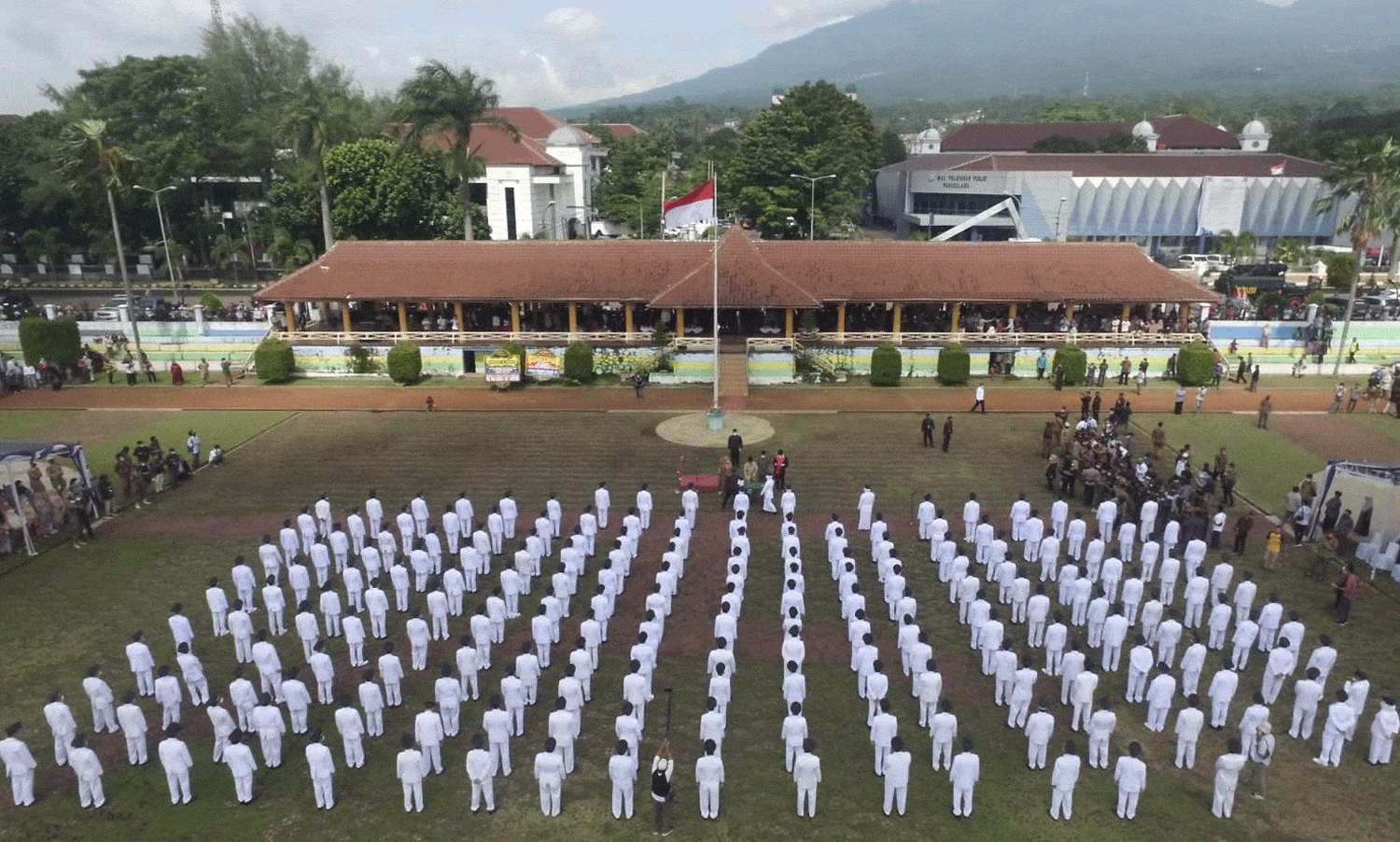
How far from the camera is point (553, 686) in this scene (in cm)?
1450

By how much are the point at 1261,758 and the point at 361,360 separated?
3233 cm

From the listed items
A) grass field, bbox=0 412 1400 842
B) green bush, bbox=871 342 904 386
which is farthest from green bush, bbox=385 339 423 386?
green bush, bbox=871 342 904 386

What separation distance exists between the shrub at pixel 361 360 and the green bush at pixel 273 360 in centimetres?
218

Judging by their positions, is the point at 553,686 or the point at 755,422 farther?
the point at 755,422

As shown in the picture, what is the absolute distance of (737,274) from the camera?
36000 millimetres

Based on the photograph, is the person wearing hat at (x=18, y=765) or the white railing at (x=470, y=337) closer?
the person wearing hat at (x=18, y=765)

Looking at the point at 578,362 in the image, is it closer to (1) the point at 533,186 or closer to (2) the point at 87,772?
(2) the point at 87,772

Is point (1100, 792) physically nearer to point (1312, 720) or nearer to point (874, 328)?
point (1312, 720)

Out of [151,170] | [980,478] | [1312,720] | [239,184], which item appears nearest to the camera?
[1312,720]

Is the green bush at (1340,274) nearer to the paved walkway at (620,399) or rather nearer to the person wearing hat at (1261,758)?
the paved walkway at (620,399)

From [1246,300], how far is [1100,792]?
41.8m

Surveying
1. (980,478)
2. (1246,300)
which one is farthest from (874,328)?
(1246,300)

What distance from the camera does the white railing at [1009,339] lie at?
36.2m

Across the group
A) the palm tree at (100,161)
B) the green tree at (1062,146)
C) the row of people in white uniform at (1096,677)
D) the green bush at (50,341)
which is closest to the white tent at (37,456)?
the green bush at (50,341)
